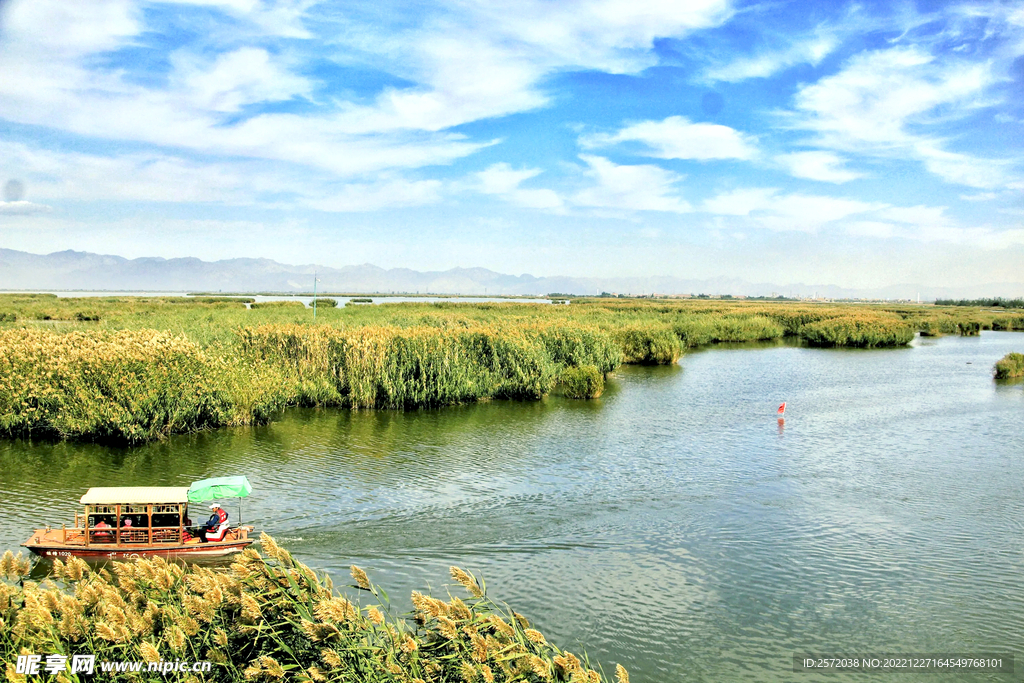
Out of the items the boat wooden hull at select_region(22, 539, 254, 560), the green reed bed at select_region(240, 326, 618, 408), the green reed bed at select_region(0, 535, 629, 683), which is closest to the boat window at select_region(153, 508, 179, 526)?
the boat wooden hull at select_region(22, 539, 254, 560)

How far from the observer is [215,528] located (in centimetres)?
1114

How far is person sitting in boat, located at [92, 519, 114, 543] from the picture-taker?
11.0 meters

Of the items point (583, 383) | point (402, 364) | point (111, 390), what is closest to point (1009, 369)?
point (583, 383)

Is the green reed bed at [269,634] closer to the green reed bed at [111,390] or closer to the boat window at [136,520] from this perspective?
the boat window at [136,520]

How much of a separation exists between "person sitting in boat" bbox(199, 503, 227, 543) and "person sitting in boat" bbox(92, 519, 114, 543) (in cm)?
136

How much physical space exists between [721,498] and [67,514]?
12969 millimetres

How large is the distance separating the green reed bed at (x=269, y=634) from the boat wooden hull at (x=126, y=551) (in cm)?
432

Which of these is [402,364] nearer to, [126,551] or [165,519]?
[165,519]

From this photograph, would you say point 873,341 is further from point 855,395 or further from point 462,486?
point 462,486

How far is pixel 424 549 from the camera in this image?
11.7m

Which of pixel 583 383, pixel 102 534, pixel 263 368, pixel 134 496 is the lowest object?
pixel 102 534

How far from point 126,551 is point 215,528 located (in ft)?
4.36

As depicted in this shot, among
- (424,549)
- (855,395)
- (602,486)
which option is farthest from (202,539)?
(855,395)

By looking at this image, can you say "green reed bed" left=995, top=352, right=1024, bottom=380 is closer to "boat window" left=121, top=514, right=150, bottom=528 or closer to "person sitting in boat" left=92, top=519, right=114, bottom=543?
"boat window" left=121, top=514, right=150, bottom=528
